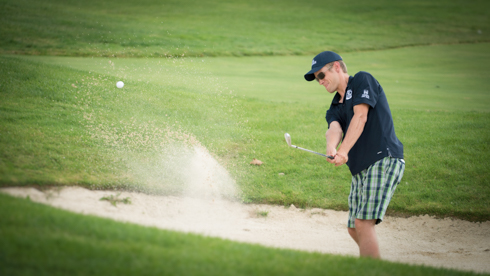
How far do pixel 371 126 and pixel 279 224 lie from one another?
2394 millimetres

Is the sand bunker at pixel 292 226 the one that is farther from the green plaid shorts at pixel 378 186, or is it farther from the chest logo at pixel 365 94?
the chest logo at pixel 365 94

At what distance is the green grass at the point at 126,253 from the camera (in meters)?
A: 2.90

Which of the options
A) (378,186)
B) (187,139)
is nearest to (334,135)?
(378,186)

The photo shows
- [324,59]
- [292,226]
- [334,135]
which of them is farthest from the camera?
[292,226]

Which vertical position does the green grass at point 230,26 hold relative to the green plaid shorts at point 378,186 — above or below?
above

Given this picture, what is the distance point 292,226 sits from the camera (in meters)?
5.99

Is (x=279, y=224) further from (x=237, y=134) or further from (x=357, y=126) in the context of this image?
(x=237, y=134)

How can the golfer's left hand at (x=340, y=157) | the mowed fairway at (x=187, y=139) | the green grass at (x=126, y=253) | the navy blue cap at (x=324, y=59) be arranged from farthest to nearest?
1. the navy blue cap at (x=324, y=59)
2. the golfer's left hand at (x=340, y=157)
3. the mowed fairway at (x=187, y=139)
4. the green grass at (x=126, y=253)

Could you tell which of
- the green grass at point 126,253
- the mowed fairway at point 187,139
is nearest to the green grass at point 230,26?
the mowed fairway at point 187,139

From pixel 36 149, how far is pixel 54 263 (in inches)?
155

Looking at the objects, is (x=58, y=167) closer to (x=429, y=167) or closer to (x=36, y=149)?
(x=36, y=149)

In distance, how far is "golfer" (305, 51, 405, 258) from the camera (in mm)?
4059

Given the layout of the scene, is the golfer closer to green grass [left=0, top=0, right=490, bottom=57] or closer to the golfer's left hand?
the golfer's left hand

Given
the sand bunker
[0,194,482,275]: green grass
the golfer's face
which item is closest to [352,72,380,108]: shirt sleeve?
the golfer's face
